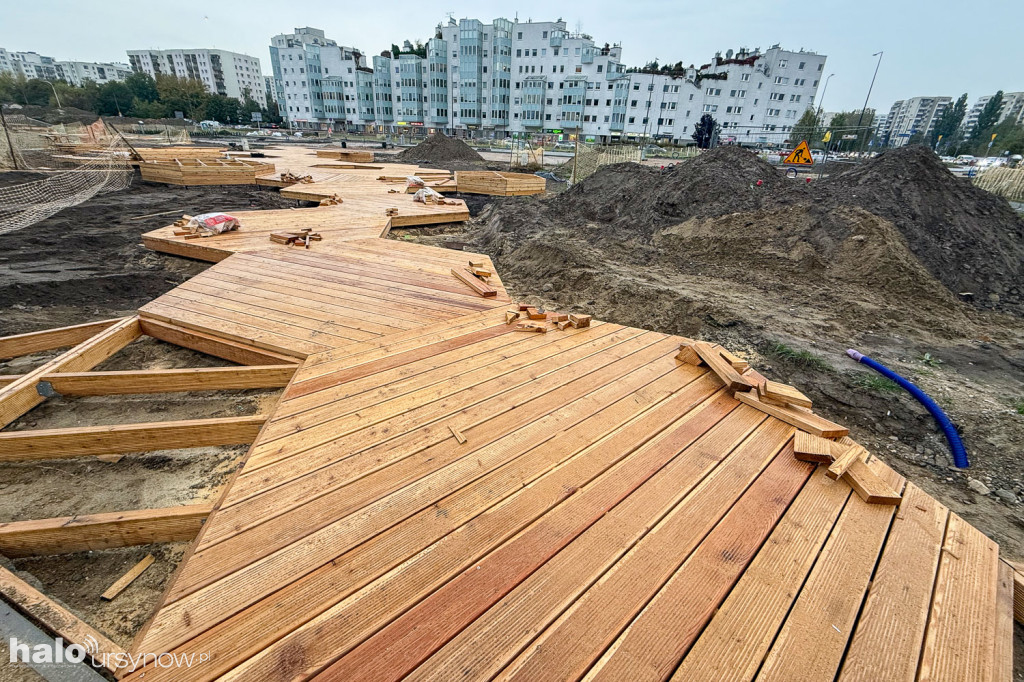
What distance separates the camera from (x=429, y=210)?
9.69 metres

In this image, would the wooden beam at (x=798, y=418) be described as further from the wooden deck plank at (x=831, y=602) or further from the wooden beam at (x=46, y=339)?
the wooden beam at (x=46, y=339)

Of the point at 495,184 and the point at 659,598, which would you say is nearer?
the point at 659,598

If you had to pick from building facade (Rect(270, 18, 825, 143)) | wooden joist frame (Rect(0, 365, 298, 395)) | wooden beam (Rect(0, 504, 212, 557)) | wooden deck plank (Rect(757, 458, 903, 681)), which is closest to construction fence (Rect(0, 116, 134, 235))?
wooden joist frame (Rect(0, 365, 298, 395))

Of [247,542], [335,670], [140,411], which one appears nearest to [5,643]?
[247,542]

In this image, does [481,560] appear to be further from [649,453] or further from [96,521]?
[96,521]

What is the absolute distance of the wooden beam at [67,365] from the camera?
289 centimetres

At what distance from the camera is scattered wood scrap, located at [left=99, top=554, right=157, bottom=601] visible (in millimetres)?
1960

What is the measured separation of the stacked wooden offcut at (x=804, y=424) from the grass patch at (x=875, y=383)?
7.38ft

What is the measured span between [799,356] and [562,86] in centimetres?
6404

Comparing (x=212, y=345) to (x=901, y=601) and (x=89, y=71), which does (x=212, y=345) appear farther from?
(x=89, y=71)

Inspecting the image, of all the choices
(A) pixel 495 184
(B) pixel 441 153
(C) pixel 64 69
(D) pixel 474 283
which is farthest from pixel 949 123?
(C) pixel 64 69

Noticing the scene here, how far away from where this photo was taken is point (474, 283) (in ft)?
15.8

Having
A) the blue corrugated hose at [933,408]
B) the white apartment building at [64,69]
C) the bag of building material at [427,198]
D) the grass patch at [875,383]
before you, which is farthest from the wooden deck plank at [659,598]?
the white apartment building at [64,69]

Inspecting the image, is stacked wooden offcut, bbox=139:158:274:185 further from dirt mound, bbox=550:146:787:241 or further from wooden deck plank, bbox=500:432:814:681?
wooden deck plank, bbox=500:432:814:681
